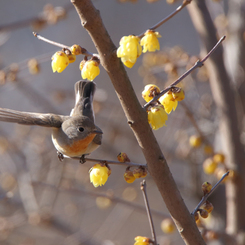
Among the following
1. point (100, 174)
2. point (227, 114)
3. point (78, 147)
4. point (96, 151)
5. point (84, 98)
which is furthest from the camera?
point (96, 151)

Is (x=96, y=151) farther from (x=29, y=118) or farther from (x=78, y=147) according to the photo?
(x=29, y=118)

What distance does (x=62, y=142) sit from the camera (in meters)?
2.63

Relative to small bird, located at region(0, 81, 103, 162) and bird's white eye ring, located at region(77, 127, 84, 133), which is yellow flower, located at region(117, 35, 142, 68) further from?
bird's white eye ring, located at region(77, 127, 84, 133)

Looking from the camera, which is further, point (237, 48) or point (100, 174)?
point (237, 48)

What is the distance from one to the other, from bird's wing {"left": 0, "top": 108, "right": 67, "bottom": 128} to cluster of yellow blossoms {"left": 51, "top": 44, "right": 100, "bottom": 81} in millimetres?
663

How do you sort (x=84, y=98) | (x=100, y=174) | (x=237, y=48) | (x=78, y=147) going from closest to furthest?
1. (x=100, y=174)
2. (x=78, y=147)
3. (x=84, y=98)
4. (x=237, y=48)

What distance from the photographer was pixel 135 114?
1.54 metres

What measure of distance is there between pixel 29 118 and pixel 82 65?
0.82 m

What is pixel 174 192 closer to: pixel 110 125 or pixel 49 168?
pixel 110 125

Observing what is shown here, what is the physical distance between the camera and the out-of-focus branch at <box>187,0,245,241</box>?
2939 mm

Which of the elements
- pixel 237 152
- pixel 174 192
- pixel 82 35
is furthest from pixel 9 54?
pixel 174 192

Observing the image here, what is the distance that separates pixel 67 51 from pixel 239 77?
103 inches

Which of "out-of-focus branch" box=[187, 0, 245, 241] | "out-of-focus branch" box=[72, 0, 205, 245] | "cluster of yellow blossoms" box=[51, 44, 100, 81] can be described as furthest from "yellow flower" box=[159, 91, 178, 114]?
"out-of-focus branch" box=[187, 0, 245, 241]

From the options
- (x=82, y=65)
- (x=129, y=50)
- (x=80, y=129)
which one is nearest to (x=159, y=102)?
(x=129, y=50)
